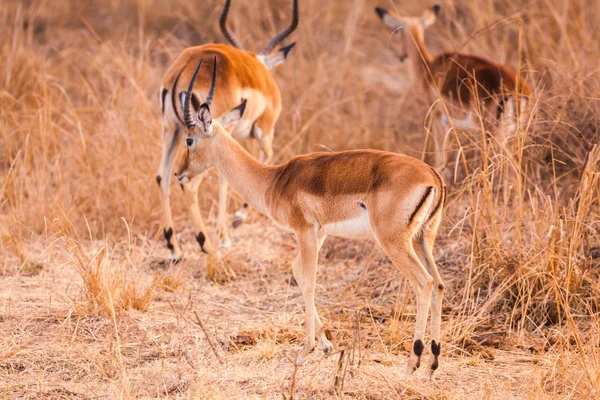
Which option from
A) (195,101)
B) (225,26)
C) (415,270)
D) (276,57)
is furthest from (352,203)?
(225,26)

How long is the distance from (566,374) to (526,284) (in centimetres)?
97

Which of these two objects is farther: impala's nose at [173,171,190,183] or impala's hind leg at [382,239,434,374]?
impala's nose at [173,171,190,183]

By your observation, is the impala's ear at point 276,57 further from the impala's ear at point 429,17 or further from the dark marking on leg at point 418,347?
the dark marking on leg at point 418,347

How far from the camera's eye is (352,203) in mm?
3879

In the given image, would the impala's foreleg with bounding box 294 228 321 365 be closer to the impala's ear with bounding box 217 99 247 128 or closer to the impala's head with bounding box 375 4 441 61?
the impala's ear with bounding box 217 99 247 128

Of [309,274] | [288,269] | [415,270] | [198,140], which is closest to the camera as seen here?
[415,270]

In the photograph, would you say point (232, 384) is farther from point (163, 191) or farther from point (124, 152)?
point (124, 152)

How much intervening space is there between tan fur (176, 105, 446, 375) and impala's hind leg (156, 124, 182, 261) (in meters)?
1.33

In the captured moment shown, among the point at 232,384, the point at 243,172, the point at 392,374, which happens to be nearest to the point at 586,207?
the point at 392,374

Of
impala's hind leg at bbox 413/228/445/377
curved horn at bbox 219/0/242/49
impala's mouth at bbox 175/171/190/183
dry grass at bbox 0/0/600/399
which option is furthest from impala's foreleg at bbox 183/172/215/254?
impala's hind leg at bbox 413/228/445/377

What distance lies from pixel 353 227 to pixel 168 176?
7.50ft

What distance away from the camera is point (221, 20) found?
6.89m

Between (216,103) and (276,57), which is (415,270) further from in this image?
(276,57)

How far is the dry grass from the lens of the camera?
399 cm
